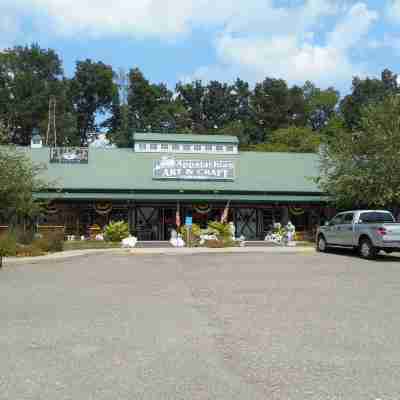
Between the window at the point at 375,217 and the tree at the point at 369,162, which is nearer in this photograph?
the window at the point at 375,217

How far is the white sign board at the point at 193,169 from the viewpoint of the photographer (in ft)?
98.2

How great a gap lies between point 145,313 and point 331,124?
205 feet

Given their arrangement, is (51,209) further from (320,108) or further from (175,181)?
(320,108)

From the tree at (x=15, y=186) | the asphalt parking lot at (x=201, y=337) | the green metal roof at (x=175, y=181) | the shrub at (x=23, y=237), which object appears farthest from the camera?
the green metal roof at (x=175, y=181)

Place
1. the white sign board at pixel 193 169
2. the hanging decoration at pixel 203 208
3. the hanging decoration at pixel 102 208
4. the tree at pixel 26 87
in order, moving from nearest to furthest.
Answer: the hanging decoration at pixel 102 208 → the hanging decoration at pixel 203 208 → the white sign board at pixel 193 169 → the tree at pixel 26 87

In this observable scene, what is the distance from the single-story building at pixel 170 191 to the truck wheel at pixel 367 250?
1073 centimetres

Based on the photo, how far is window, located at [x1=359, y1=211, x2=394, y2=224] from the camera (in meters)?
18.7

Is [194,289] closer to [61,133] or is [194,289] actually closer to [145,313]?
[145,313]

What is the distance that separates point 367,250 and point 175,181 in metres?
14.8

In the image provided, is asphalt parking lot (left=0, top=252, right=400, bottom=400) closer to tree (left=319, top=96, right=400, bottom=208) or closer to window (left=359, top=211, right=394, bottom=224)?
window (left=359, top=211, right=394, bottom=224)

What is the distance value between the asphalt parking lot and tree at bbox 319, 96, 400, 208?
1270 centimetres

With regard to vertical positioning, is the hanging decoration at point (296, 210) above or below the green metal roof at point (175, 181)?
below

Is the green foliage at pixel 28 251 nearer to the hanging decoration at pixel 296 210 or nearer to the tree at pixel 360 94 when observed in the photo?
the hanging decoration at pixel 296 210

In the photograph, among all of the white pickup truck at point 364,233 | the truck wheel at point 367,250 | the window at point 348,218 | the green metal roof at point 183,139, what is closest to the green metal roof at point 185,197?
the white pickup truck at point 364,233
